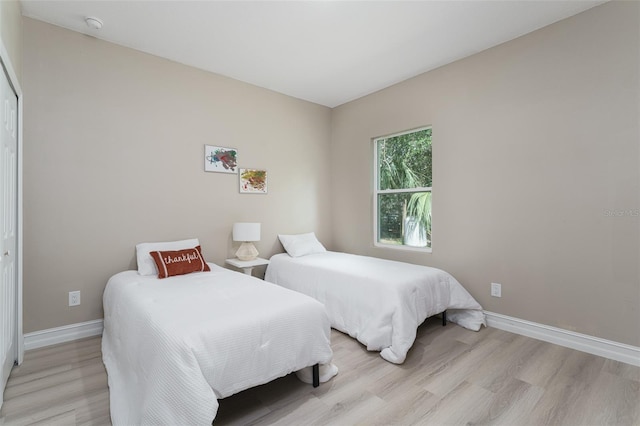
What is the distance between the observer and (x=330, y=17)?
2496 mm

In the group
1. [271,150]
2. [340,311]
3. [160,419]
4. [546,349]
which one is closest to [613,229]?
[546,349]

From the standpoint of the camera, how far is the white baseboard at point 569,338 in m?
2.26

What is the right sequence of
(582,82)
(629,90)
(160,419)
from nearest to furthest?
1. (160,419)
2. (629,90)
3. (582,82)

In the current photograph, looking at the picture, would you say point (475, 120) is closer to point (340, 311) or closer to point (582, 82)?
point (582, 82)

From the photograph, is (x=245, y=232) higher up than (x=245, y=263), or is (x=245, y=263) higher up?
(x=245, y=232)

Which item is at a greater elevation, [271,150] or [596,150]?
[271,150]

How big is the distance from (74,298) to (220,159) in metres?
1.89

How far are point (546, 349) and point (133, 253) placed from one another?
3.74 metres

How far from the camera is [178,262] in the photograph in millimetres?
2771

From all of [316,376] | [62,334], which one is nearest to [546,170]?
[316,376]

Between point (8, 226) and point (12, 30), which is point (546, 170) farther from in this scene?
point (12, 30)

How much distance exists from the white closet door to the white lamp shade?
5.78 feet

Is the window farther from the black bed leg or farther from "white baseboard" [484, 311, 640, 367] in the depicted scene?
the black bed leg

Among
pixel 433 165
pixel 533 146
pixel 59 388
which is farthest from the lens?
pixel 433 165
